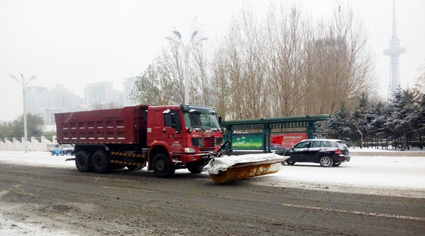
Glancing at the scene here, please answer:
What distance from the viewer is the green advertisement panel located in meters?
25.1

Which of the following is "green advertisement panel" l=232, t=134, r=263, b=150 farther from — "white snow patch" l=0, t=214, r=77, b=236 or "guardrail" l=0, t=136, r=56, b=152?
"guardrail" l=0, t=136, r=56, b=152

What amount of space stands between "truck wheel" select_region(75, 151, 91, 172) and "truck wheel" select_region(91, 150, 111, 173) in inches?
14.4

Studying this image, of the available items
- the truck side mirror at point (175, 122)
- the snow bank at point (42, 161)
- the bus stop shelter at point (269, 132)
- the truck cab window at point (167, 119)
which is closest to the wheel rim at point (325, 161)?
the bus stop shelter at point (269, 132)

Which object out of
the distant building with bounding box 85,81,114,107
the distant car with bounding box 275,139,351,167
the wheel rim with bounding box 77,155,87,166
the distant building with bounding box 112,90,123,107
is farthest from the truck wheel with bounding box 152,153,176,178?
the distant building with bounding box 112,90,123,107

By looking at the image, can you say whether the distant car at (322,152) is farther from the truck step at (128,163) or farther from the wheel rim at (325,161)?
the truck step at (128,163)

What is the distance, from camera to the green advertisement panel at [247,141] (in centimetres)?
2510

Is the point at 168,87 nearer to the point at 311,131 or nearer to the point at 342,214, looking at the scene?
the point at 311,131

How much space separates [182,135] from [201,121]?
117cm

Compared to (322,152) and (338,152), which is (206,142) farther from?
(338,152)

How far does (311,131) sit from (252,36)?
15.9 metres

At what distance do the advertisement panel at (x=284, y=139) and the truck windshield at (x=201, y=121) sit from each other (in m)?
9.53

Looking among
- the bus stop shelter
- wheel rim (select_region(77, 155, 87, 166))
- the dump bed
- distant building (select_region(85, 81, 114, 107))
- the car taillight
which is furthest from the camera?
distant building (select_region(85, 81, 114, 107))

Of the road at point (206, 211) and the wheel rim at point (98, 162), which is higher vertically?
the wheel rim at point (98, 162)

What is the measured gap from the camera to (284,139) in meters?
24.0
